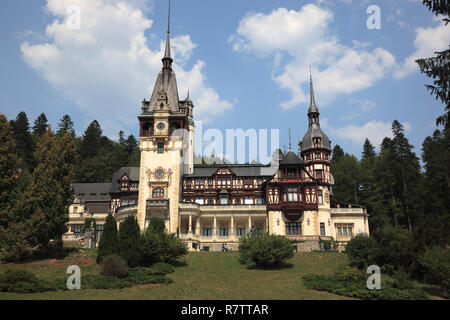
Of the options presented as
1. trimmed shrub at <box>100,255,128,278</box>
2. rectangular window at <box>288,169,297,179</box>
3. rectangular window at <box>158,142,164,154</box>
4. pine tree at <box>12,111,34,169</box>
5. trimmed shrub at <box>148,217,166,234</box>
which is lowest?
A: trimmed shrub at <box>100,255,128,278</box>

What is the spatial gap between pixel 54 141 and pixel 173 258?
19679mm

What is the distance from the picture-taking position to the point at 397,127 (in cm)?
7481

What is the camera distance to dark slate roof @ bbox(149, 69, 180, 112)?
197ft

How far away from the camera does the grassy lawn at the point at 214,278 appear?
1039 inches

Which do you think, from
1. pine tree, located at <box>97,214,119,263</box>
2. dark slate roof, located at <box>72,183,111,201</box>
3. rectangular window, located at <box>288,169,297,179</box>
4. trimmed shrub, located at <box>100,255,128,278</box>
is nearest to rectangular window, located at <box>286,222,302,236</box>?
rectangular window, located at <box>288,169,297,179</box>

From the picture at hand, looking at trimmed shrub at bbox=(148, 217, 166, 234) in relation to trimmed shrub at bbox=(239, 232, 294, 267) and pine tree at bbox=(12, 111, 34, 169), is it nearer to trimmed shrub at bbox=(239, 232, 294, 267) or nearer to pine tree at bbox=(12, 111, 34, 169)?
trimmed shrub at bbox=(239, 232, 294, 267)

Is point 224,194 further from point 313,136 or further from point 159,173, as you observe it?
point 313,136

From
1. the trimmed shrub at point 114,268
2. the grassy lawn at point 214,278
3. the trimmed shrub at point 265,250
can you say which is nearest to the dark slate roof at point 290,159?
the grassy lawn at point 214,278

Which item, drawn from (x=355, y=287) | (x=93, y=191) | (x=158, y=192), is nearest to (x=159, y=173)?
(x=158, y=192)

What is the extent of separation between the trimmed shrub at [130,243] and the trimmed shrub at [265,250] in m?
10.7

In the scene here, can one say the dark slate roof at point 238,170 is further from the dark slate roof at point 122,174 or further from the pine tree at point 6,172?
the pine tree at point 6,172

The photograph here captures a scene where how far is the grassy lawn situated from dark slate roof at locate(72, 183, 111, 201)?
2683 cm
